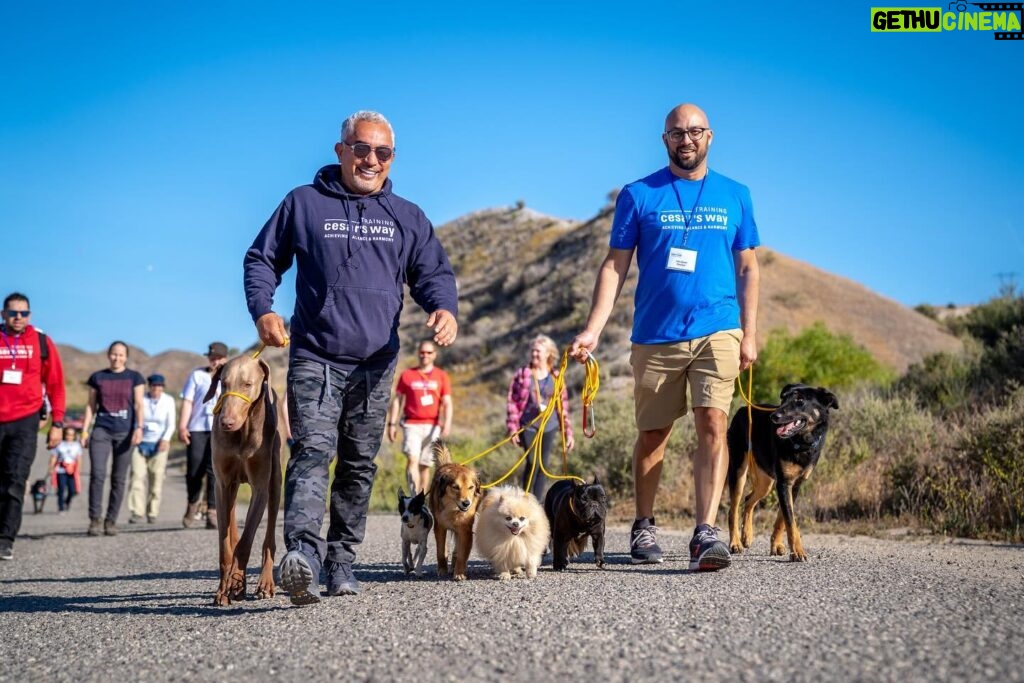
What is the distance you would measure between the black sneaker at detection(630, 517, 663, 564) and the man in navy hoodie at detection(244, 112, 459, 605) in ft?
7.27

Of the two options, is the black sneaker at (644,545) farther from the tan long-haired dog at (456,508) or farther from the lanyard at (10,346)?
the lanyard at (10,346)

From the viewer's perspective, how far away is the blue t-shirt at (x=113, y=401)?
13820mm

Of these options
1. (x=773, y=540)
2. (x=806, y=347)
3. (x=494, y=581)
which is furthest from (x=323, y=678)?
(x=806, y=347)

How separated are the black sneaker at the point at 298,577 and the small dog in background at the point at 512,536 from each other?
1992mm

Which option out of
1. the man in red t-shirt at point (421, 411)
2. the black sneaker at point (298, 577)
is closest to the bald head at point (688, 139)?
the black sneaker at point (298, 577)

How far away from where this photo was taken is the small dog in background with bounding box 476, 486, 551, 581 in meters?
6.94

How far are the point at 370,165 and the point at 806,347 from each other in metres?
22.9

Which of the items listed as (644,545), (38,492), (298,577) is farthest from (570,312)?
(298,577)

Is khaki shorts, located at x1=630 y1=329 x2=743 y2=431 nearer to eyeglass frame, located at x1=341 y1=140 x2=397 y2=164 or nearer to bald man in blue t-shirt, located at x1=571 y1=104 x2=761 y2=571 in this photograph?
bald man in blue t-shirt, located at x1=571 y1=104 x2=761 y2=571

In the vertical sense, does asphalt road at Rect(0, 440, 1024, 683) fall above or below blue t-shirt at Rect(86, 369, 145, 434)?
below

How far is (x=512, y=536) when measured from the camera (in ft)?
22.9

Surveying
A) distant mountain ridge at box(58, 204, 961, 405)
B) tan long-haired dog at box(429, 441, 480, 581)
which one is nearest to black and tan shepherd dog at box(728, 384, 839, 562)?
tan long-haired dog at box(429, 441, 480, 581)

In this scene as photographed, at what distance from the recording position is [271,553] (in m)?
6.02

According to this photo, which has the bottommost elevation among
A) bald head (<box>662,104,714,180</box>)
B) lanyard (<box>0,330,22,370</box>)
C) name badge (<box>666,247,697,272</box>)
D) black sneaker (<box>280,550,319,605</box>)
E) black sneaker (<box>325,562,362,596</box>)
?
black sneaker (<box>325,562,362,596</box>)
